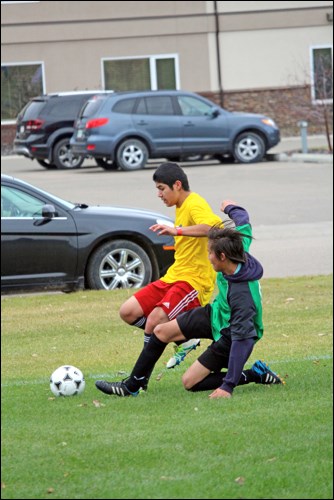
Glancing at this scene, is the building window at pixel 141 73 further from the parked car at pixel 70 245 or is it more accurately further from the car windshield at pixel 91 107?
the parked car at pixel 70 245

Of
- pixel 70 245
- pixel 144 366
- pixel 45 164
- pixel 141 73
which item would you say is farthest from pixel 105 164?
pixel 144 366

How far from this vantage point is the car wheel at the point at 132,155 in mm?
31141

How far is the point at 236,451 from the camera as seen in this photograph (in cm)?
582

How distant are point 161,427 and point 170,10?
3667cm

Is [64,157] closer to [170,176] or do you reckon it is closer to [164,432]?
[170,176]

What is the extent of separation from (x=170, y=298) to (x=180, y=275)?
24 cm

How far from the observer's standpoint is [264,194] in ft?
79.8

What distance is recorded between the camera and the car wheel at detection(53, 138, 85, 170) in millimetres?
33219

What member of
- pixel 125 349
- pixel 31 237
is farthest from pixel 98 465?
pixel 31 237

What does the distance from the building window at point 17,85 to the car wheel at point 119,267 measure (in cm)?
2892

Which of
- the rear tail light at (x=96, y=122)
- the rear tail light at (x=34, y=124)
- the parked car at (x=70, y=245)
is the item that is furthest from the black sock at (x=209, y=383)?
the rear tail light at (x=34, y=124)

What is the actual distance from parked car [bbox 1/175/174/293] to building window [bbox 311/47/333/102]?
21.9 metres

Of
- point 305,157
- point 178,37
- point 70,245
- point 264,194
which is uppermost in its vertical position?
point 178,37

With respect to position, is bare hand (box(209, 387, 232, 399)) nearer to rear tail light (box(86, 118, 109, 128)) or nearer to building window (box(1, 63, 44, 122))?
rear tail light (box(86, 118, 109, 128))
